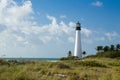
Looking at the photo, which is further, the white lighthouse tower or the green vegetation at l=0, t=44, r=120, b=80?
the white lighthouse tower

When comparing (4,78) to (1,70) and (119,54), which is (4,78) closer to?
(1,70)

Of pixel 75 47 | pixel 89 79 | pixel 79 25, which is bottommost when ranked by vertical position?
pixel 89 79

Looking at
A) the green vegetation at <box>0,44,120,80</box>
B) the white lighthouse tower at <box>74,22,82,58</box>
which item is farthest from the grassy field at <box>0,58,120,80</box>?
the white lighthouse tower at <box>74,22,82,58</box>

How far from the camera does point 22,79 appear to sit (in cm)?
1037

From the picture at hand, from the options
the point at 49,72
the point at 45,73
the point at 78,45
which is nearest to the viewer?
the point at 45,73

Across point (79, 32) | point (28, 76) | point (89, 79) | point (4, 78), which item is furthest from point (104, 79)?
point (79, 32)

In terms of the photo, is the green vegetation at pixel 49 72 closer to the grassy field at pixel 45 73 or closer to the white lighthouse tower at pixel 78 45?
the grassy field at pixel 45 73

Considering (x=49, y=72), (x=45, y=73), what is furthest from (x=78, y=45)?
(x=45, y=73)

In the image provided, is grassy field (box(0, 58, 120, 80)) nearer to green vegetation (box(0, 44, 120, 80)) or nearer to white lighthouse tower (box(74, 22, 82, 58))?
green vegetation (box(0, 44, 120, 80))

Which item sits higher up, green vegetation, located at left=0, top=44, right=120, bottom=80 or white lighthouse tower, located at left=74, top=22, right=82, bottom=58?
white lighthouse tower, located at left=74, top=22, right=82, bottom=58

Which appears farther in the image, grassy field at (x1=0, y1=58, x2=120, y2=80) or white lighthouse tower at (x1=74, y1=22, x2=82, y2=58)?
white lighthouse tower at (x1=74, y1=22, x2=82, y2=58)

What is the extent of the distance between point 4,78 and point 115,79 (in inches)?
170

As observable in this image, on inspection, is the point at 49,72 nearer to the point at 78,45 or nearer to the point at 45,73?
the point at 45,73

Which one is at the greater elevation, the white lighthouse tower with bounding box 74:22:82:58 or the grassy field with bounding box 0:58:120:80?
the white lighthouse tower with bounding box 74:22:82:58
